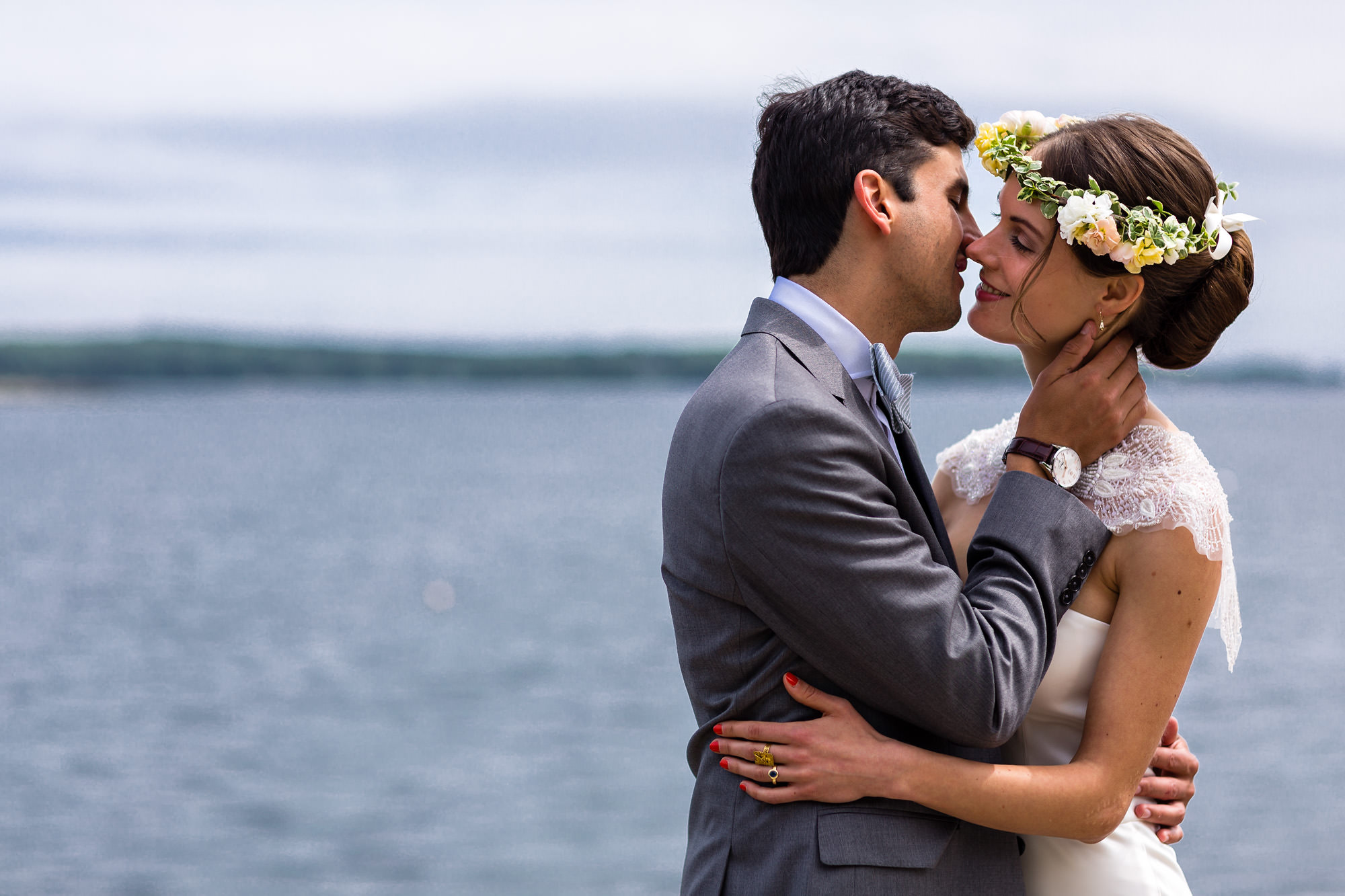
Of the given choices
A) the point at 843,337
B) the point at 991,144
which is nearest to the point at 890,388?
the point at 843,337

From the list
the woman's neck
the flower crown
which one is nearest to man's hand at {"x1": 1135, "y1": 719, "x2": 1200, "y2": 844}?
the woman's neck

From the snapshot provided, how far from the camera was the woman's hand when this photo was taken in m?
2.60

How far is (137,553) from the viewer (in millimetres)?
35781

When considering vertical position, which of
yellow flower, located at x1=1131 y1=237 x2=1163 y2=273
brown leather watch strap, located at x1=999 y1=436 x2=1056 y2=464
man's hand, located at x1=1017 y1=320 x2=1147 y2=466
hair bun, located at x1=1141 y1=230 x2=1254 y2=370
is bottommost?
brown leather watch strap, located at x1=999 y1=436 x2=1056 y2=464

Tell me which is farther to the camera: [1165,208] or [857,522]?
[1165,208]

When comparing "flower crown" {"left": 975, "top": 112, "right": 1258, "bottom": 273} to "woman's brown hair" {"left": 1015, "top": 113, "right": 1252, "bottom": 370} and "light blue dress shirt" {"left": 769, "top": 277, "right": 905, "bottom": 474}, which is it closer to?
"woman's brown hair" {"left": 1015, "top": 113, "right": 1252, "bottom": 370}

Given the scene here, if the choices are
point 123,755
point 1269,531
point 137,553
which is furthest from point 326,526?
point 1269,531

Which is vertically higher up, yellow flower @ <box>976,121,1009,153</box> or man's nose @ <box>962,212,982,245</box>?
yellow flower @ <box>976,121,1009,153</box>

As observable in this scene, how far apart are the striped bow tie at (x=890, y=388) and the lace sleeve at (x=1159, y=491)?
494 millimetres

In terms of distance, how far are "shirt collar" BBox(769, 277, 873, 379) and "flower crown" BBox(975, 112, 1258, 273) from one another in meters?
0.58

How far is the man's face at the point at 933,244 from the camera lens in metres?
3.03

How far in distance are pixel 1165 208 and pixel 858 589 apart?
134 centimetres

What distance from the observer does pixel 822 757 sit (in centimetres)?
260

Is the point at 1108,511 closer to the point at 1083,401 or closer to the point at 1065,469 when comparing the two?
the point at 1065,469
